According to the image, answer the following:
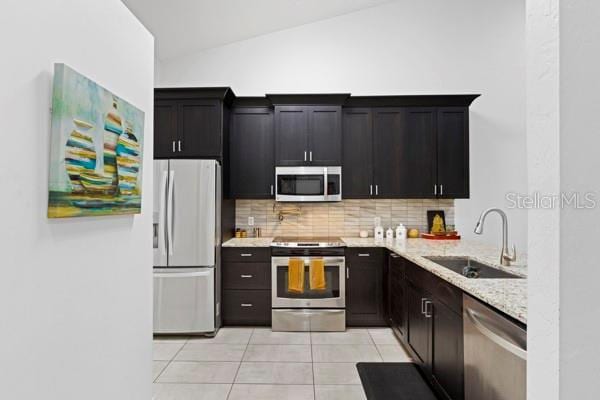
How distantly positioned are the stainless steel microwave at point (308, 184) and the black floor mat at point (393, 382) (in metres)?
1.85

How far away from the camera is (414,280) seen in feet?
9.65

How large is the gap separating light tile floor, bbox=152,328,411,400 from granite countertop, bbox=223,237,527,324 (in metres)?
0.93

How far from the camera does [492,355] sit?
170 centimetres

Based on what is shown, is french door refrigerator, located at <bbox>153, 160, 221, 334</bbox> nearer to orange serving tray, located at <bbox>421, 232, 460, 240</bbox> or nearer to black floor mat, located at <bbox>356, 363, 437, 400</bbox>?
black floor mat, located at <bbox>356, 363, 437, 400</bbox>

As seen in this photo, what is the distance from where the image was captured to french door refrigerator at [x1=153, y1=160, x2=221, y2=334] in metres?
3.63

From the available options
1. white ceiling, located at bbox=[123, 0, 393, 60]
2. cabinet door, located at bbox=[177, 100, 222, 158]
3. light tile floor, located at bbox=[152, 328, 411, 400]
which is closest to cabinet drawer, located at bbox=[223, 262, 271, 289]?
light tile floor, located at bbox=[152, 328, 411, 400]

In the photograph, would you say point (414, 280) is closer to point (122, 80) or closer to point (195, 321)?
point (195, 321)

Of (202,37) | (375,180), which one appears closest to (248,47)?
(202,37)

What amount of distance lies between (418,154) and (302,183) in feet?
4.66

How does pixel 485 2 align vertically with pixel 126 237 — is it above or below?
above

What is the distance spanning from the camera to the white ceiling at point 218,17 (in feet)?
11.6

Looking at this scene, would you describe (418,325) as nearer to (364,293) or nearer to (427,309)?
(427,309)

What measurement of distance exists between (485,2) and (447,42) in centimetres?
66
